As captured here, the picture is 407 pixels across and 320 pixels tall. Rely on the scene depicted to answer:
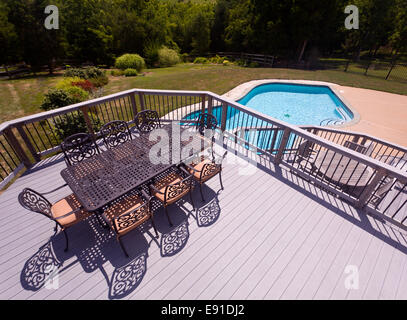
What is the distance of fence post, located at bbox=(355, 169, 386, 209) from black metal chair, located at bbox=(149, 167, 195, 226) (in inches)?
116

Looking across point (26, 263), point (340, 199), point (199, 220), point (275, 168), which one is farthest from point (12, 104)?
point (340, 199)

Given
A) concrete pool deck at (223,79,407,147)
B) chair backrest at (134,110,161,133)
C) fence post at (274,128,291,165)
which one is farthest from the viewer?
concrete pool deck at (223,79,407,147)

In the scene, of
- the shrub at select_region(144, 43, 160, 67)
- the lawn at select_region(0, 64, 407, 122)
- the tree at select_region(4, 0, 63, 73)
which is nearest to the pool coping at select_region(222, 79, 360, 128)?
the lawn at select_region(0, 64, 407, 122)

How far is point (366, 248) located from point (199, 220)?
2.69m

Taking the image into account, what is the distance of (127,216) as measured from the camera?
2514 millimetres

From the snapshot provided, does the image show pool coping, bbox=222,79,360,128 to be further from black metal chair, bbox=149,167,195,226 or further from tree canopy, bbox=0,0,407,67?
tree canopy, bbox=0,0,407,67

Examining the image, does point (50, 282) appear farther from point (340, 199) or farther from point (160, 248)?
point (340, 199)

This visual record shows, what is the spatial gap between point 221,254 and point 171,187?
1.27 metres

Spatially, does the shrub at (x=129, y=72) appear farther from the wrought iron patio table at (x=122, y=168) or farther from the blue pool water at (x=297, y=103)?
the wrought iron patio table at (x=122, y=168)

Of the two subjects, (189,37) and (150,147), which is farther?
(189,37)

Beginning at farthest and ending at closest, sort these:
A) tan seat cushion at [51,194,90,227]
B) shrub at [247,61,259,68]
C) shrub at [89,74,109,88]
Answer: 1. shrub at [247,61,259,68]
2. shrub at [89,74,109,88]
3. tan seat cushion at [51,194,90,227]

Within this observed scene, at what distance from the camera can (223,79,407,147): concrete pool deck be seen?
9.02 m

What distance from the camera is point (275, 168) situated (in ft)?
14.5

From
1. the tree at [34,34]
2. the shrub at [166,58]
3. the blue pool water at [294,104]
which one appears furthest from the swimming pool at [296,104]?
the tree at [34,34]
